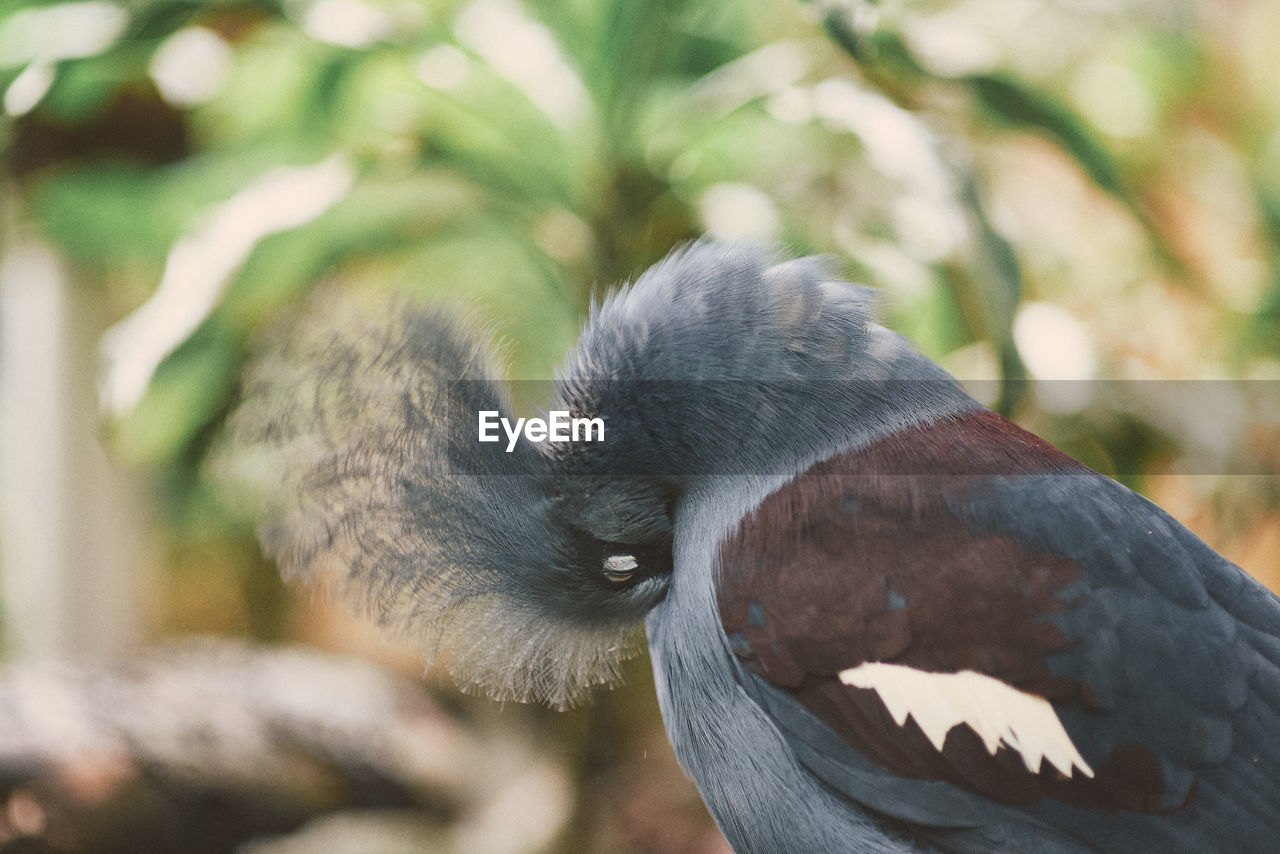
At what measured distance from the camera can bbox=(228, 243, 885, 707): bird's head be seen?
0.46 metres

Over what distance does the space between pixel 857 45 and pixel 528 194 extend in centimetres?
45

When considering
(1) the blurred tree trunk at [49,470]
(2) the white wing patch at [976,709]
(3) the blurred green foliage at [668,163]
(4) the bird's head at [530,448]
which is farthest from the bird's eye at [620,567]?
(1) the blurred tree trunk at [49,470]

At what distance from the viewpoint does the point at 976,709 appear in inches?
16.2

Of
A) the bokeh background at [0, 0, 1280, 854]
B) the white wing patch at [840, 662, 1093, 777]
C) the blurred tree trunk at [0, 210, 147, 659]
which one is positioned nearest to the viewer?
the white wing patch at [840, 662, 1093, 777]

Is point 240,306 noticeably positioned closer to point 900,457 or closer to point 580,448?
point 580,448

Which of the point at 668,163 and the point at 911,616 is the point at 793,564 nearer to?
the point at 911,616

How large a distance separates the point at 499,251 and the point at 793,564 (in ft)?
2.33

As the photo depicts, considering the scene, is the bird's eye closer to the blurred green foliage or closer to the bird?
the bird

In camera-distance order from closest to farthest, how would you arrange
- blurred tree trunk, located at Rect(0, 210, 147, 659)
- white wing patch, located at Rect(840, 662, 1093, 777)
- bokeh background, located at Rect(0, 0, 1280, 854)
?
white wing patch, located at Rect(840, 662, 1093, 777), bokeh background, located at Rect(0, 0, 1280, 854), blurred tree trunk, located at Rect(0, 210, 147, 659)

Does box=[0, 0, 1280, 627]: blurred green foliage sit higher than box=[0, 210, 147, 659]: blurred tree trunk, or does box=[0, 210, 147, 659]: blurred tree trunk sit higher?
box=[0, 0, 1280, 627]: blurred green foliage

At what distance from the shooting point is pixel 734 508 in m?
0.45

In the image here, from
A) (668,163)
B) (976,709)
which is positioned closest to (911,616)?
(976,709)

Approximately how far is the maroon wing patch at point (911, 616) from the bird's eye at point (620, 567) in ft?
0.22

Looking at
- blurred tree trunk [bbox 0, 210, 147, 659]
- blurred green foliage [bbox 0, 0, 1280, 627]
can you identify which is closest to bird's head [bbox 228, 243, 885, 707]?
blurred green foliage [bbox 0, 0, 1280, 627]
